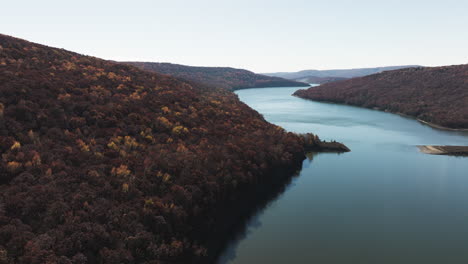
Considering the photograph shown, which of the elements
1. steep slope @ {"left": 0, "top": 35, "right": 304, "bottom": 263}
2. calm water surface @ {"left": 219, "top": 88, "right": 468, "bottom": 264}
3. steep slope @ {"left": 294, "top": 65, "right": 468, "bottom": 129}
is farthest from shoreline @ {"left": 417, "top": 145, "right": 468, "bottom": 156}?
steep slope @ {"left": 0, "top": 35, "right": 304, "bottom": 263}

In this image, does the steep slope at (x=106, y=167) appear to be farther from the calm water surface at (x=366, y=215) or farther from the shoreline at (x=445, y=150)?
the shoreline at (x=445, y=150)

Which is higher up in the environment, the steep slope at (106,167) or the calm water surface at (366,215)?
the steep slope at (106,167)

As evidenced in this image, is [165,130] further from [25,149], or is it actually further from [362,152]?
[362,152]

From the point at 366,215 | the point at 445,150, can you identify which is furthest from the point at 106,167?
the point at 445,150

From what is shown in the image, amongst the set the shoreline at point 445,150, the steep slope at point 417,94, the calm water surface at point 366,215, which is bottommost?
the calm water surface at point 366,215

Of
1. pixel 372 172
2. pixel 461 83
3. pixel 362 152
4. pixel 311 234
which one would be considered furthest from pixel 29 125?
pixel 461 83

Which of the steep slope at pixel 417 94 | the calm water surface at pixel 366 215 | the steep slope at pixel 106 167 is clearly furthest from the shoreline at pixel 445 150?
the steep slope at pixel 106 167

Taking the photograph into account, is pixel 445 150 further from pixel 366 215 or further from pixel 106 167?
pixel 106 167
